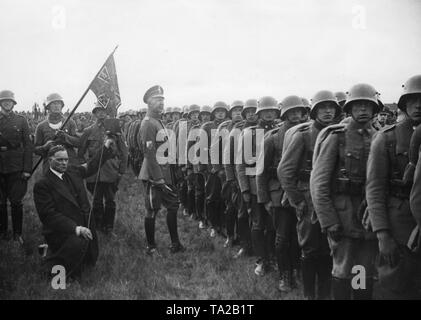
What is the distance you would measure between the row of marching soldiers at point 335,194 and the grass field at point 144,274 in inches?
14.2

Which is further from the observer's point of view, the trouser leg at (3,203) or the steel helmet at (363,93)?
the trouser leg at (3,203)

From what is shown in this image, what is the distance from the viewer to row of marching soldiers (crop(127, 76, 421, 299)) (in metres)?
3.75

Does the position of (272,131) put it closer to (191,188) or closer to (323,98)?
(323,98)

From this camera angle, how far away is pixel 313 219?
4699 millimetres

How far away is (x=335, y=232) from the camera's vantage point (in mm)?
4207

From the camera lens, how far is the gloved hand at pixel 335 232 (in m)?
4.19

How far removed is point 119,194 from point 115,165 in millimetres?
4207

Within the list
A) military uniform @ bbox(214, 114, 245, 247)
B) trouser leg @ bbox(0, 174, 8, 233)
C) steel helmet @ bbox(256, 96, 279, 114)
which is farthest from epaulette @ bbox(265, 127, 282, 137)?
trouser leg @ bbox(0, 174, 8, 233)

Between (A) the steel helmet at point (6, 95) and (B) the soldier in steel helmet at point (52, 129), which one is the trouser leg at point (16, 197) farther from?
(A) the steel helmet at point (6, 95)

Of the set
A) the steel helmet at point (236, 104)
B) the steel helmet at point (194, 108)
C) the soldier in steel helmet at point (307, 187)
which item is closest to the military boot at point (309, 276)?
the soldier in steel helmet at point (307, 187)

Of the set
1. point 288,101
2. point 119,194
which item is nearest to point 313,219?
point 288,101

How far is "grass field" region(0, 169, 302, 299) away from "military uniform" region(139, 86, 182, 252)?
0.56 metres
